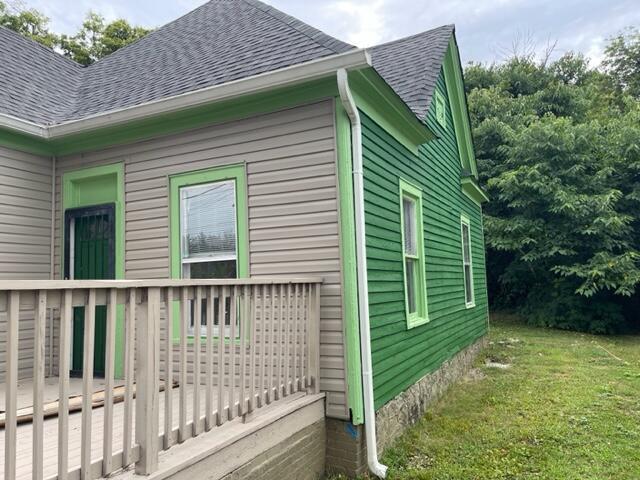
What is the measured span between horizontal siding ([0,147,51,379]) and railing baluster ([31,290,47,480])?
3733mm

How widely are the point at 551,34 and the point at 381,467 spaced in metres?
23.9

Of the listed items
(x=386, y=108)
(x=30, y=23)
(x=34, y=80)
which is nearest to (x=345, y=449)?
(x=386, y=108)

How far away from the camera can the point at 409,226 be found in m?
5.90

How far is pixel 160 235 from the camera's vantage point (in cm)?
489

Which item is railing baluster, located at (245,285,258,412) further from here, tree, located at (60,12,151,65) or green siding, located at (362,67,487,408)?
tree, located at (60,12,151,65)

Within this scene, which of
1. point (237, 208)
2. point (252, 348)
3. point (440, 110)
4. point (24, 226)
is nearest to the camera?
point (252, 348)

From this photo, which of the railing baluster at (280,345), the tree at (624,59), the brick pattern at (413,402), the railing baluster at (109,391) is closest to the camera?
the railing baluster at (109,391)

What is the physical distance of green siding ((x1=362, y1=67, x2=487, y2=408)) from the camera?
4.46 metres

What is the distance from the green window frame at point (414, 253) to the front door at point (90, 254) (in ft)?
11.1

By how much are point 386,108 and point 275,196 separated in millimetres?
1529

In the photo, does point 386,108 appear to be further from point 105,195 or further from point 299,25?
point 105,195

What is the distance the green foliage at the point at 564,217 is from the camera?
1323cm

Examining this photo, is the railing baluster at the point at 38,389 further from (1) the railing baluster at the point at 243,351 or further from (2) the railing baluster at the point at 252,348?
(2) the railing baluster at the point at 252,348

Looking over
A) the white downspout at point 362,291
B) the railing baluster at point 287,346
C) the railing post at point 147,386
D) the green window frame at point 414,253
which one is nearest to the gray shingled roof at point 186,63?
the white downspout at point 362,291
